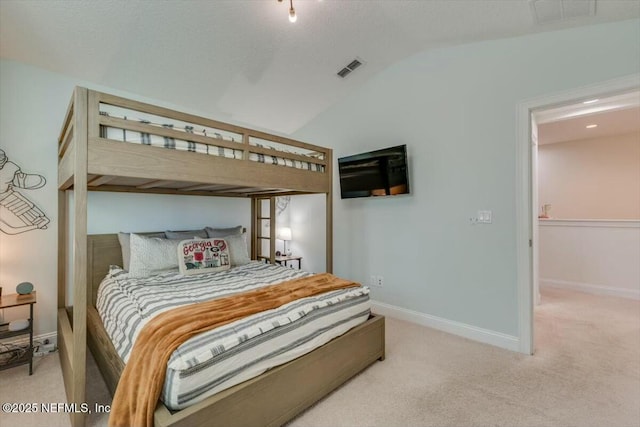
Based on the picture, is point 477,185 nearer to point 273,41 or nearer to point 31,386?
point 273,41

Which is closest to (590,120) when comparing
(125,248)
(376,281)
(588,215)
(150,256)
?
(588,215)

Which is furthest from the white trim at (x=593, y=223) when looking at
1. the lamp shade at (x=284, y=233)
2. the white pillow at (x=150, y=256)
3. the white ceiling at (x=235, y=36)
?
the white pillow at (x=150, y=256)

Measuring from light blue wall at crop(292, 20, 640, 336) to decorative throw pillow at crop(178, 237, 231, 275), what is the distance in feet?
5.48

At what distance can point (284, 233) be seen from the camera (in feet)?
14.9

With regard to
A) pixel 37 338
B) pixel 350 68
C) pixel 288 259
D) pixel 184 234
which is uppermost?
pixel 350 68

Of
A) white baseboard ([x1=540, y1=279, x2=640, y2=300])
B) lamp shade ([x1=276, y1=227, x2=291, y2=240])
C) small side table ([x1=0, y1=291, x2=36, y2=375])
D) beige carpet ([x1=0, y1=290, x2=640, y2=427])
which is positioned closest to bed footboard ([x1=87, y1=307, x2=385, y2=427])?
beige carpet ([x1=0, y1=290, x2=640, y2=427])

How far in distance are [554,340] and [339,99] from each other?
3.59 metres

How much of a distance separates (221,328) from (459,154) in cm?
264

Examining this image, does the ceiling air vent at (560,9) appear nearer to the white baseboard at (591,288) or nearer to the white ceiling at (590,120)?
the white ceiling at (590,120)

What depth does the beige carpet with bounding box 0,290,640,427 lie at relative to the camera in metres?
1.68

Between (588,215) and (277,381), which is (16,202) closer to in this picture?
(277,381)

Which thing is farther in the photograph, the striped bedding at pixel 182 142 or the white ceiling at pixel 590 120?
the white ceiling at pixel 590 120

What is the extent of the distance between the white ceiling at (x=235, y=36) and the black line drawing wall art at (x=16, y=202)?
0.94 meters

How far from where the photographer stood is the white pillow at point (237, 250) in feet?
10.2
